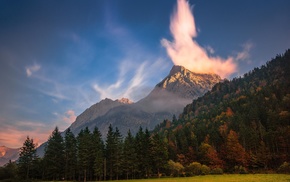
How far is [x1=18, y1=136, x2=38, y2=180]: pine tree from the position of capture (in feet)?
285

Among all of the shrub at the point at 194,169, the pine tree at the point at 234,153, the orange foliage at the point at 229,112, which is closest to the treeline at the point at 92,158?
the shrub at the point at 194,169

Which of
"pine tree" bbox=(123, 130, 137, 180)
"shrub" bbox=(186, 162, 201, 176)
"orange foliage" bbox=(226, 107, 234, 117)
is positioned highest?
"orange foliage" bbox=(226, 107, 234, 117)

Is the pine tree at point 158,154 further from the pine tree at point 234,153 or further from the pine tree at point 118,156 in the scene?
the pine tree at point 234,153

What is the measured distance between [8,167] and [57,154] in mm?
19706

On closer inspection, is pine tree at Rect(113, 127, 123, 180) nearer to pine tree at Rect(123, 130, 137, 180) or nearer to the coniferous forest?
the coniferous forest

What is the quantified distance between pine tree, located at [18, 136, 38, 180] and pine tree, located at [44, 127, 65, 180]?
5.35 metres

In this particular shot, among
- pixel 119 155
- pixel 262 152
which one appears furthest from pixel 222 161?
pixel 119 155

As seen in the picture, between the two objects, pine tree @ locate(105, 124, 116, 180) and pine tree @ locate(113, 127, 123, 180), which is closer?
pine tree @ locate(113, 127, 123, 180)

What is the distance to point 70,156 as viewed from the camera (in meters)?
88.3

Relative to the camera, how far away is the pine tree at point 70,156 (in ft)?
282

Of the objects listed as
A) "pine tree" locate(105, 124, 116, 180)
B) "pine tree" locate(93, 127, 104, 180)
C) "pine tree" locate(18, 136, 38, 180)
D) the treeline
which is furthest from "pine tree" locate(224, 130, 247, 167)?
"pine tree" locate(18, 136, 38, 180)

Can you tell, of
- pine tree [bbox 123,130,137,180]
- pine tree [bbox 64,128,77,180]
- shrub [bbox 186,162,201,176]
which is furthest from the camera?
pine tree [bbox 64,128,77,180]

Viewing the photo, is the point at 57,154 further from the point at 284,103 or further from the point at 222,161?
the point at 284,103

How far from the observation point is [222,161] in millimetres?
109062
